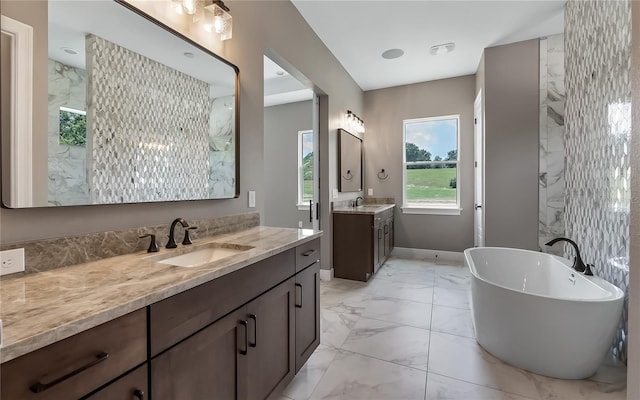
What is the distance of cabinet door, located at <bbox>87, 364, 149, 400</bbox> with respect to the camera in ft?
2.39

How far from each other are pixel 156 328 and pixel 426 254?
14.9 ft

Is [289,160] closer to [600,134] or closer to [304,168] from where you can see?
[304,168]

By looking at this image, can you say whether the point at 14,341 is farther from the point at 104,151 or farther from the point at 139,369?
the point at 104,151

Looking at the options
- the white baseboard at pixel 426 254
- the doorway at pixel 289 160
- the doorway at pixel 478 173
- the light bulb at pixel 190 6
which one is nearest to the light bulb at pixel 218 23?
the light bulb at pixel 190 6

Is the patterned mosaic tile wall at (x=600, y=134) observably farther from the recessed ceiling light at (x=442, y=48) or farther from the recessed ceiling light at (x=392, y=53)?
the recessed ceiling light at (x=392, y=53)

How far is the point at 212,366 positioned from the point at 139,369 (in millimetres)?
315

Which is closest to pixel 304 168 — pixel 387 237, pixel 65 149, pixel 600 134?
pixel 387 237

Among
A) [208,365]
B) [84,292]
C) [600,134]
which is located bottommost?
[208,365]

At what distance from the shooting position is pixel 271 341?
1412 mm

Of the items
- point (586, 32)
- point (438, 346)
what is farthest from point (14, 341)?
point (586, 32)

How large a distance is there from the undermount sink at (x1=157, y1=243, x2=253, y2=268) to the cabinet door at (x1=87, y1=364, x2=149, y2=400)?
25.7 inches

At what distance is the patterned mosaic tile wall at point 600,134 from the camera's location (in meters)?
1.80

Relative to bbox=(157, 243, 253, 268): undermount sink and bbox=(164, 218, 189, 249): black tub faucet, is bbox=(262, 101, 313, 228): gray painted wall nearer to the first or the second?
bbox=(157, 243, 253, 268): undermount sink

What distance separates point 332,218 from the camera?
369 centimetres
